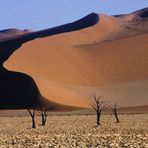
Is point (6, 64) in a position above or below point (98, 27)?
below

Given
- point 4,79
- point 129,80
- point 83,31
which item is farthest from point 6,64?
point 83,31

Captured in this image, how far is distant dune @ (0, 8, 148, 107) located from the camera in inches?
3323

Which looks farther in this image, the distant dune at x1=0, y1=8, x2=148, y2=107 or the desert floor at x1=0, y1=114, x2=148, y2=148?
the distant dune at x1=0, y1=8, x2=148, y2=107

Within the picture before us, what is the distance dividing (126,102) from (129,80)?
11683 mm

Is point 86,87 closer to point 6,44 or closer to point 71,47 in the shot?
point 71,47

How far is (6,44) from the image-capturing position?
394 feet

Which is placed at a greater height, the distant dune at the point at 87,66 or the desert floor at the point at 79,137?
the distant dune at the point at 87,66

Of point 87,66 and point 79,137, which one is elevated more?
point 87,66

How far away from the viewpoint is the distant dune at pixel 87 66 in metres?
84.4

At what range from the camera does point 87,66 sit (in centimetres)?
10144

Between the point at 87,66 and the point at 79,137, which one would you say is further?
the point at 87,66

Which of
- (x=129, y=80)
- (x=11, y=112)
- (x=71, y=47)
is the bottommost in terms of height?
(x=11, y=112)

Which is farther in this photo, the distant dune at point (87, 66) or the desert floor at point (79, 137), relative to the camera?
the distant dune at point (87, 66)

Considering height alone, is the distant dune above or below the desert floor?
above
